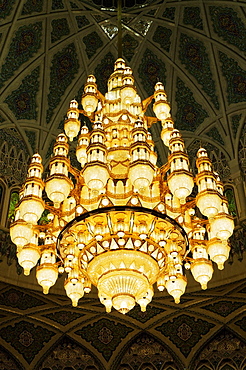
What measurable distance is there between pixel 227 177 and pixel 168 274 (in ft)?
18.9

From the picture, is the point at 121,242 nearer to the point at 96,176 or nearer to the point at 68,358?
the point at 96,176

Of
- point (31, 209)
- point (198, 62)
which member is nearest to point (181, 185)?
point (31, 209)

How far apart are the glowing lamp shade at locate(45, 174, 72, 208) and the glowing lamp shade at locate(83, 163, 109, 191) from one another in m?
0.35

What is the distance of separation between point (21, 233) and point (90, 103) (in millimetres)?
2712

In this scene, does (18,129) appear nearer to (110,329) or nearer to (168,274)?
(110,329)

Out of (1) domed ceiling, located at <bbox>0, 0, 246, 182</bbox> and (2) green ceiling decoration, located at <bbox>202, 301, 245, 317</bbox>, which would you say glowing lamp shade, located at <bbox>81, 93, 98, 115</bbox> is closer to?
(1) domed ceiling, located at <bbox>0, 0, 246, 182</bbox>

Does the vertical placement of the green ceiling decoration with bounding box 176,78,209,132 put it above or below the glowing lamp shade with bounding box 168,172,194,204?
above

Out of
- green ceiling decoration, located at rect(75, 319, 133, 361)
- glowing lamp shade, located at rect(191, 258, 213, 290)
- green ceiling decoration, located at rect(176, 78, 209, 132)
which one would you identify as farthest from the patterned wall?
glowing lamp shade, located at rect(191, 258, 213, 290)

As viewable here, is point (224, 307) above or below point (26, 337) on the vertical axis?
above

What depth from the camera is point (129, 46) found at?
13445 mm

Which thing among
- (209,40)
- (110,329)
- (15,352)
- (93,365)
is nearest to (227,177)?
(209,40)

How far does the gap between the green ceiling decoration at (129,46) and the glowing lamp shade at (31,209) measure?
23.6 feet

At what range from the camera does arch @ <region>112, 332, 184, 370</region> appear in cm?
Result: 1255

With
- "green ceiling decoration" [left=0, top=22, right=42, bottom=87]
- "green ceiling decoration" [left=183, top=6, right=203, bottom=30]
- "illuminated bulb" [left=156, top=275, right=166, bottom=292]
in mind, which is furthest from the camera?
"green ceiling decoration" [left=183, top=6, right=203, bottom=30]
